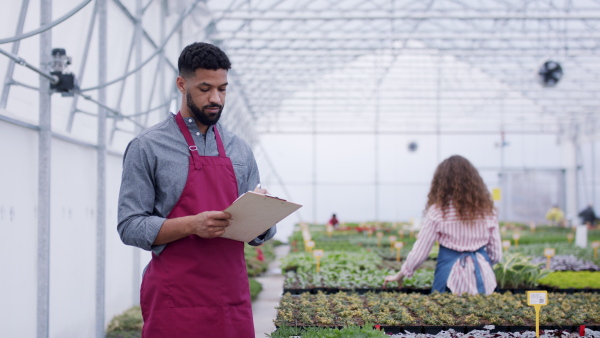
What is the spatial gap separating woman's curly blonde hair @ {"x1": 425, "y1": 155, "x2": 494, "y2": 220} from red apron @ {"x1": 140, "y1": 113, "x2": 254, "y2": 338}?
2141 millimetres

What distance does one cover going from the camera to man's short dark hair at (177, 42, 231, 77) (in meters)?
1.80

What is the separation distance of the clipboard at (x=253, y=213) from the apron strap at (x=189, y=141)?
0.21 meters

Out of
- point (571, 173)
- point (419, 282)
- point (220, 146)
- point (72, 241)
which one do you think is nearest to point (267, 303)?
point (419, 282)

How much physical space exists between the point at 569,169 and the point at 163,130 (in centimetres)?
2321

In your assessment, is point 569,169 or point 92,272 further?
point 569,169

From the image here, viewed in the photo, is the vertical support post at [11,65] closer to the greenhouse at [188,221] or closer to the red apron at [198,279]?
the greenhouse at [188,221]

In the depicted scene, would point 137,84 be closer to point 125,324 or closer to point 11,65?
point 125,324

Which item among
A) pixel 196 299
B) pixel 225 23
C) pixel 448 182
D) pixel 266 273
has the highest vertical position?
pixel 225 23

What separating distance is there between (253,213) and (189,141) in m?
0.30

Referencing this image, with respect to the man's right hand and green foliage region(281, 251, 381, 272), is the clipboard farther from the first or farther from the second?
green foliage region(281, 251, 381, 272)

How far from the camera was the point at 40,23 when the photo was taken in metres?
3.91

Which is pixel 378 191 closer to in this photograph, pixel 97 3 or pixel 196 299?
pixel 97 3

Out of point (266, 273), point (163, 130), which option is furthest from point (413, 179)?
point (163, 130)

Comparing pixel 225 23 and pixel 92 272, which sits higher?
pixel 225 23
